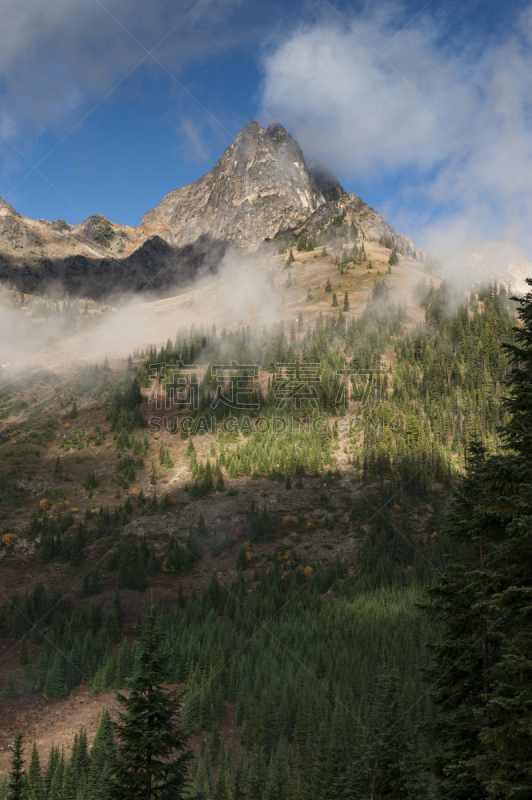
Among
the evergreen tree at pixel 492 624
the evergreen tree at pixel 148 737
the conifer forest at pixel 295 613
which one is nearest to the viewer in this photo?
the evergreen tree at pixel 492 624

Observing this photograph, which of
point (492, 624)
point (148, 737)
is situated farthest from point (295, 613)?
point (492, 624)

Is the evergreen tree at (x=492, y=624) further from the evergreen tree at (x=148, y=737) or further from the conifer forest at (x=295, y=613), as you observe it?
the evergreen tree at (x=148, y=737)

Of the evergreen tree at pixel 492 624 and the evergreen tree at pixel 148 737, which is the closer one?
the evergreen tree at pixel 492 624

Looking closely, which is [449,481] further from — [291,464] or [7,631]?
[7,631]

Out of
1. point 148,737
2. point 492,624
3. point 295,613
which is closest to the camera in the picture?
point 492,624

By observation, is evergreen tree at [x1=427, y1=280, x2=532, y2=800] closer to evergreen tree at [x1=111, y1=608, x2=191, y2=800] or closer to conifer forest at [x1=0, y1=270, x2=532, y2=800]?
conifer forest at [x1=0, y1=270, x2=532, y2=800]

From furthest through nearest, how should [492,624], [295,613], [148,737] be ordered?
[295,613]
[148,737]
[492,624]

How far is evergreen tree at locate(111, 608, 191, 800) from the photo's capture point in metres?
18.6

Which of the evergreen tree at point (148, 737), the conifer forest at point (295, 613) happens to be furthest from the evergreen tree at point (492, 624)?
the evergreen tree at point (148, 737)

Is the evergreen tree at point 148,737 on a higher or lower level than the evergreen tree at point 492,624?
lower

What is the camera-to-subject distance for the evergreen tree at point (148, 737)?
18.6 metres

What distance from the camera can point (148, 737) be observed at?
18.6 meters

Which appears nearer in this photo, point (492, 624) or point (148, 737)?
point (492, 624)

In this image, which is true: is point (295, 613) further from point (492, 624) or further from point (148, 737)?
point (492, 624)
